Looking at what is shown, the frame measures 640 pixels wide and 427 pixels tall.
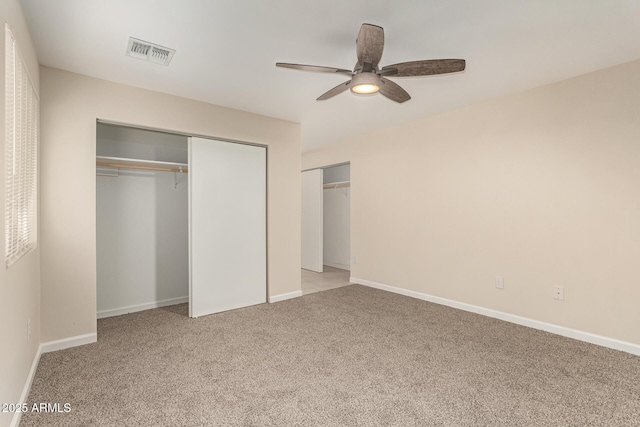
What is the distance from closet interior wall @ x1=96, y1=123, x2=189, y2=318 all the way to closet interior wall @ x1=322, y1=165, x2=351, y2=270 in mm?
3159

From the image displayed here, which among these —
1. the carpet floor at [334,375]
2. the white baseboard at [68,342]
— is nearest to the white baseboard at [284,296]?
the carpet floor at [334,375]

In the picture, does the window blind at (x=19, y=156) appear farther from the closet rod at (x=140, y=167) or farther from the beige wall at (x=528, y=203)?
the beige wall at (x=528, y=203)

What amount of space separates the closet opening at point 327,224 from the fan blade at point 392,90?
3.32m

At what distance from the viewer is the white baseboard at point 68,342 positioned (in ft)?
8.43

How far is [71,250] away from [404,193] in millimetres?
3666

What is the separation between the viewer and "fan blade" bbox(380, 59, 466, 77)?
2030 millimetres

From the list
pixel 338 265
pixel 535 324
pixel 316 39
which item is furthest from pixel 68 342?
pixel 338 265

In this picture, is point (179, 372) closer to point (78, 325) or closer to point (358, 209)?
point (78, 325)

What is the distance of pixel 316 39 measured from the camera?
7.27 ft

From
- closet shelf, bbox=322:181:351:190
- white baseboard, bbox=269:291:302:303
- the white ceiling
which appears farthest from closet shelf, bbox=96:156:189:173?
closet shelf, bbox=322:181:351:190

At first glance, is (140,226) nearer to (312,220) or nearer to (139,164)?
(139,164)

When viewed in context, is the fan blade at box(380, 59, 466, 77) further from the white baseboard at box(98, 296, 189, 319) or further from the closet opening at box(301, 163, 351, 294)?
the closet opening at box(301, 163, 351, 294)

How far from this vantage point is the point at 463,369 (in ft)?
7.43

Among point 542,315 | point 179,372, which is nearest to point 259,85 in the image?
point 179,372
